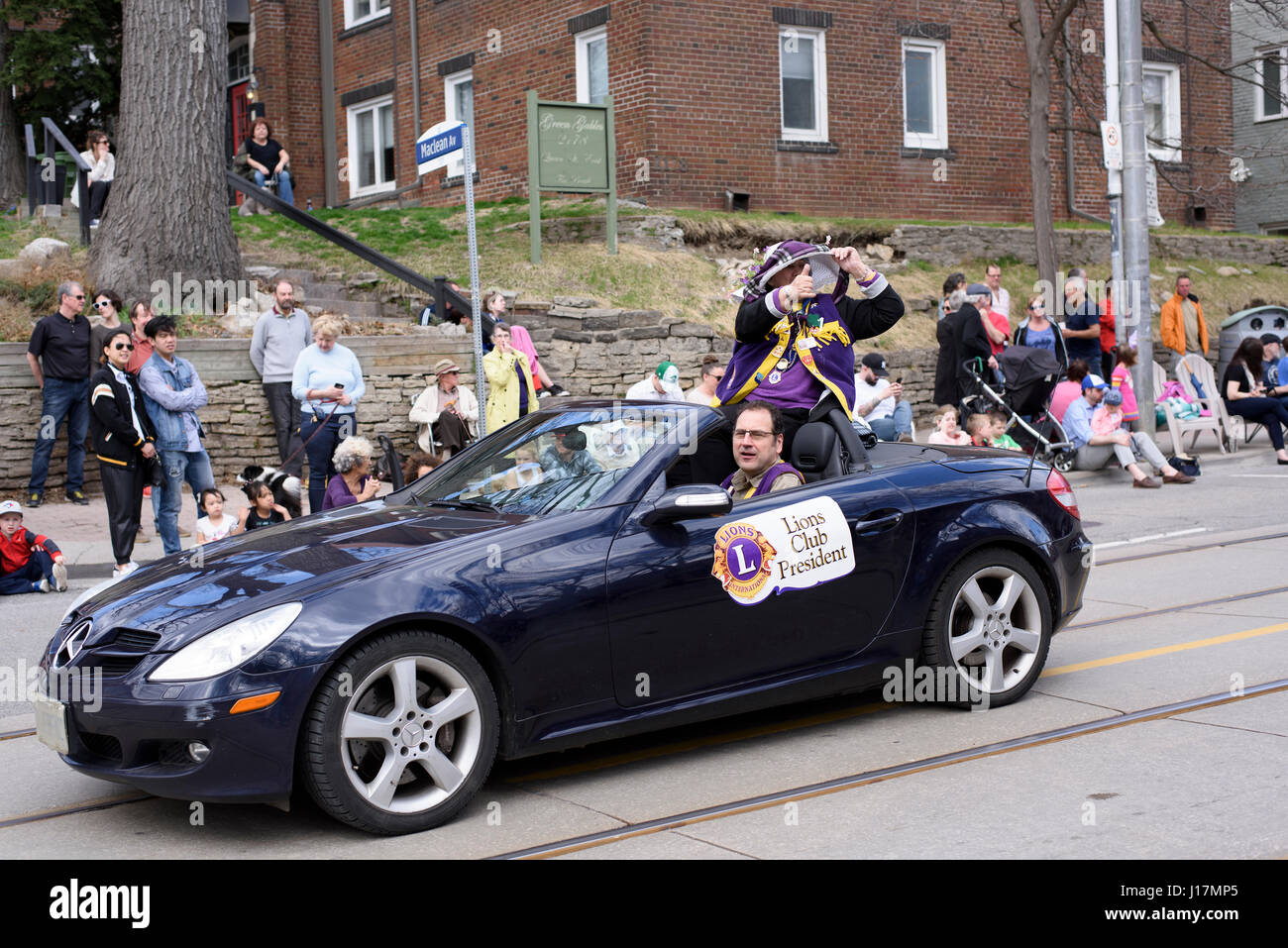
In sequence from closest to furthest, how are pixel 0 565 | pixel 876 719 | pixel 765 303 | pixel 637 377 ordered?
1. pixel 876 719
2. pixel 765 303
3. pixel 0 565
4. pixel 637 377

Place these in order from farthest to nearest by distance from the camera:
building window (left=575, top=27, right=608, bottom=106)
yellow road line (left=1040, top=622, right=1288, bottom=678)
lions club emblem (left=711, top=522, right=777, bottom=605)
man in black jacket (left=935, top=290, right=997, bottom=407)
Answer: building window (left=575, top=27, right=608, bottom=106)
man in black jacket (left=935, top=290, right=997, bottom=407)
yellow road line (left=1040, top=622, right=1288, bottom=678)
lions club emblem (left=711, top=522, right=777, bottom=605)

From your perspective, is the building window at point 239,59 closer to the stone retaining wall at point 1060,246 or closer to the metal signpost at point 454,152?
the stone retaining wall at point 1060,246

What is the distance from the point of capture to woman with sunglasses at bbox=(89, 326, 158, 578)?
1067 centimetres

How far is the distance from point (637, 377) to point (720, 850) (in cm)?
1303

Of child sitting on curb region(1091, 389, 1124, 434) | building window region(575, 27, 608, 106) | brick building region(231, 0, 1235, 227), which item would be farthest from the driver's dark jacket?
building window region(575, 27, 608, 106)

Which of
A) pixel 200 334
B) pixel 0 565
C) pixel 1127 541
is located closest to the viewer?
pixel 0 565

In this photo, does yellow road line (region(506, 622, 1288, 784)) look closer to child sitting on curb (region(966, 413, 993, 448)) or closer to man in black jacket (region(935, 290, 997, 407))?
child sitting on curb (region(966, 413, 993, 448))

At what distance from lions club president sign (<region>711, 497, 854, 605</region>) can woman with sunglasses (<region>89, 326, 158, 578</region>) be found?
6515 mm

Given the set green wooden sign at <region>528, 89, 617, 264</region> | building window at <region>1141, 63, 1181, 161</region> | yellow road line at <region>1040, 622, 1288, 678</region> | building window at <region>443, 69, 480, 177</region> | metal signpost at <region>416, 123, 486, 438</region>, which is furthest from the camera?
building window at <region>1141, 63, 1181, 161</region>

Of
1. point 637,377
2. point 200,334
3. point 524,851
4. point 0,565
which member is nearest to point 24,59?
point 200,334

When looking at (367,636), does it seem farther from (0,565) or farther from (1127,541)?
(1127,541)

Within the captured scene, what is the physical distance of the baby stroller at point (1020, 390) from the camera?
15.1 metres

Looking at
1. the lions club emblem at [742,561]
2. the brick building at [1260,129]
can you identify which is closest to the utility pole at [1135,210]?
the lions club emblem at [742,561]
